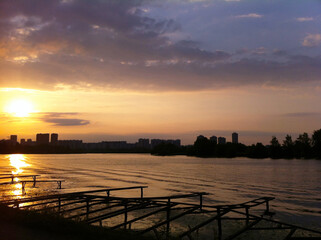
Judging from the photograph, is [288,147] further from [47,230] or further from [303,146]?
[47,230]

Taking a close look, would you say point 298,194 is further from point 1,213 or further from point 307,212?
point 1,213

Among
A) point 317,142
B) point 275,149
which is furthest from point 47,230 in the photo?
point 275,149

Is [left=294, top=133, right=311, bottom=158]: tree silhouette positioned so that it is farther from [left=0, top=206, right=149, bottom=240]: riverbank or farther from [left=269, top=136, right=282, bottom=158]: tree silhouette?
[left=0, top=206, right=149, bottom=240]: riverbank

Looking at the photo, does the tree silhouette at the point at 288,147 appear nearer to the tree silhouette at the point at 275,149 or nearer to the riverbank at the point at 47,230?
the tree silhouette at the point at 275,149

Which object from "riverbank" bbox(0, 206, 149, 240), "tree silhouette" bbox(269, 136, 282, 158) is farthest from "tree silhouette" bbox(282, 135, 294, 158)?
"riverbank" bbox(0, 206, 149, 240)

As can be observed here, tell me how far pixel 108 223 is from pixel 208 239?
6.32 meters

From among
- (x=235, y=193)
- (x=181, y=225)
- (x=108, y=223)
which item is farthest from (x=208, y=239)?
(x=235, y=193)

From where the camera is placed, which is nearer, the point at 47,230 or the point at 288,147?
the point at 47,230

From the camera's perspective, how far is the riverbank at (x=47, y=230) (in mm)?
9336

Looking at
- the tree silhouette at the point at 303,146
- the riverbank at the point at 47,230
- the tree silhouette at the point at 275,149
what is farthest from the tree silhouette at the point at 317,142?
the riverbank at the point at 47,230

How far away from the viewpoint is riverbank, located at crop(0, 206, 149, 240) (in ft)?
30.6

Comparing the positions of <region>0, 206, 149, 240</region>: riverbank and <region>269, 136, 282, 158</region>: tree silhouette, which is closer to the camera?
<region>0, 206, 149, 240</region>: riverbank

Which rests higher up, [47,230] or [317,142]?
[317,142]

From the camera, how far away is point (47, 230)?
10062mm
